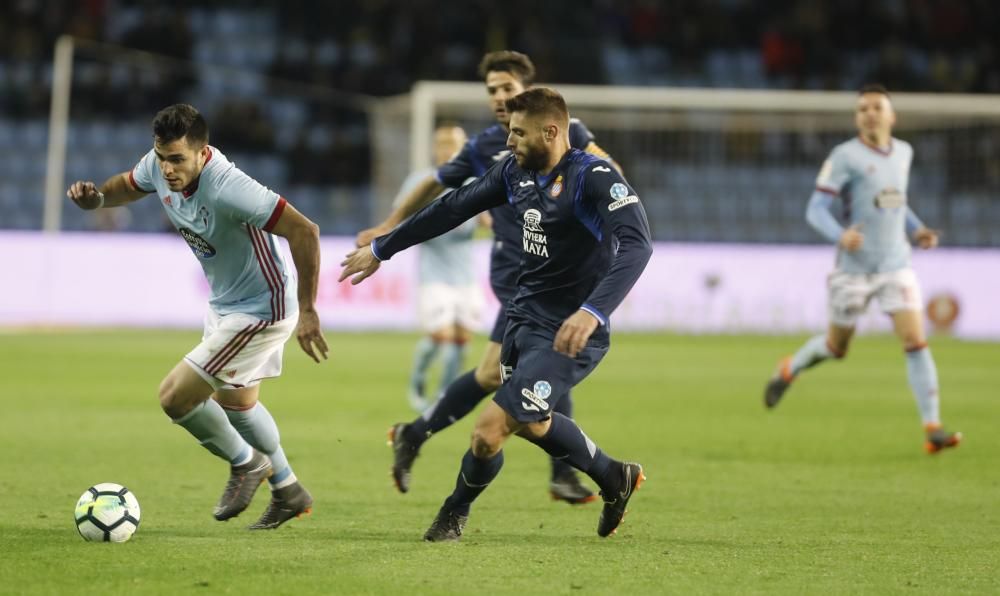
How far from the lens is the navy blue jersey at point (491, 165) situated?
7602 mm

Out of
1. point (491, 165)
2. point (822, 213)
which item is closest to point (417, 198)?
point (491, 165)

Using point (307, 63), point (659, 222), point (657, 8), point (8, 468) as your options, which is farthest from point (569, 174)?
point (657, 8)

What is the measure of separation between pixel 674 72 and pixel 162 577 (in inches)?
958

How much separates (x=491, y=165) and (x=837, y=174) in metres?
3.56

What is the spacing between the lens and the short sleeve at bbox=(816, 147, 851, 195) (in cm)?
1034

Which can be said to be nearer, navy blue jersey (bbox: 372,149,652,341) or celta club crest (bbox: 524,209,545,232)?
navy blue jersey (bbox: 372,149,652,341)

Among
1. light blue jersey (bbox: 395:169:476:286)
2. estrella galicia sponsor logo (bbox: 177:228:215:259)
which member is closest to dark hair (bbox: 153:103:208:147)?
estrella galicia sponsor logo (bbox: 177:228:215:259)

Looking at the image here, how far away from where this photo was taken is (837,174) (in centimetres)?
1034

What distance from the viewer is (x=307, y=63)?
27.4 meters

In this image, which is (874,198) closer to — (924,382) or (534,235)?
(924,382)

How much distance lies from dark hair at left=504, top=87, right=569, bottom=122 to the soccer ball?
2.26m

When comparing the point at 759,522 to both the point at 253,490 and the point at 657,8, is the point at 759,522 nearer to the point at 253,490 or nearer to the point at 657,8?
the point at 253,490

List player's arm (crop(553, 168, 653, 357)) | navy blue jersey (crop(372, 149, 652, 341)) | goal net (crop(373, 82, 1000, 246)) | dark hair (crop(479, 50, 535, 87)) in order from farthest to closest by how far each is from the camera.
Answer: goal net (crop(373, 82, 1000, 246)), dark hair (crop(479, 50, 535, 87)), navy blue jersey (crop(372, 149, 652, 341)), player's arm (crop(553, 168, 653, 357))

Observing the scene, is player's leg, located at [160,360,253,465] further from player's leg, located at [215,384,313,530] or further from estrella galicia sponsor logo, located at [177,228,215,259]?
estrella galicia sponsor logo, located at [177,228,215,259]
